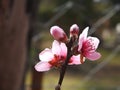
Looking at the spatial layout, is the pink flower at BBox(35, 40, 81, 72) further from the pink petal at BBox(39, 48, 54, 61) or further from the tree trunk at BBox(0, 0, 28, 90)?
the tree trunk at BBox(0, 0, 28, 90)

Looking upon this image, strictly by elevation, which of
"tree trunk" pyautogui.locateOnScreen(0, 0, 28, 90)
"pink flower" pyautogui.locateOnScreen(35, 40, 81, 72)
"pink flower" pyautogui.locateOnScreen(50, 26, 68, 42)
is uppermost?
"pink flower" pyautogui.locateOnScreen(50, 26, 68, 42)

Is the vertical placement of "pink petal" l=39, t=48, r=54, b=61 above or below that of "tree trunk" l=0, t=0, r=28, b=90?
above

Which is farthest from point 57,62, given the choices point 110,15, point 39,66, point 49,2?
point 49,2

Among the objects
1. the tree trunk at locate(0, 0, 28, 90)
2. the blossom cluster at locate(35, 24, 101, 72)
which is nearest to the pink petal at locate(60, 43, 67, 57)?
the blossom cluster at locate(35, 24, 101, 72)

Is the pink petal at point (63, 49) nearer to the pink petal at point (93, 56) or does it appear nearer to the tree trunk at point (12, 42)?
the pink petal at point (93, 56)

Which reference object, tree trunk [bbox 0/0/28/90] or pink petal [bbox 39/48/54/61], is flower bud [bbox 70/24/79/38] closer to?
pink petal [bbox 39/48/54/61]

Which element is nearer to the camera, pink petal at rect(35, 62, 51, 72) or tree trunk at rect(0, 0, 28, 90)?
pink petal at rect(35, 62, 51, 72)

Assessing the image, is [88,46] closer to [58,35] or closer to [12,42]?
[58,35]
